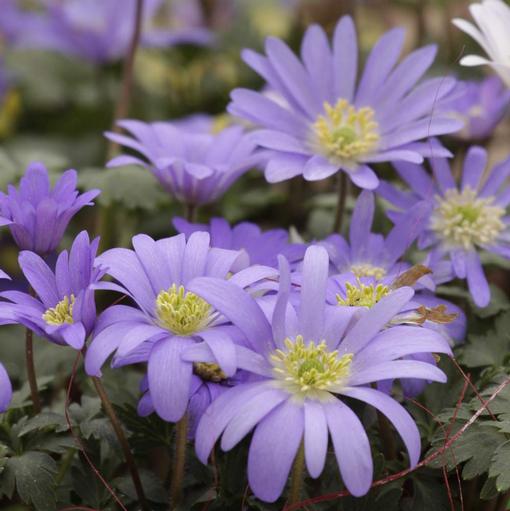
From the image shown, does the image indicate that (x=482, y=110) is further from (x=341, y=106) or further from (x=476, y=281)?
(x=476, y=281)

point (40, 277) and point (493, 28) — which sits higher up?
point (493, 28)

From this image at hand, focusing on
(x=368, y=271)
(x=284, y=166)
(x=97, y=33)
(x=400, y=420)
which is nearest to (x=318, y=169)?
(x=284, y=166)

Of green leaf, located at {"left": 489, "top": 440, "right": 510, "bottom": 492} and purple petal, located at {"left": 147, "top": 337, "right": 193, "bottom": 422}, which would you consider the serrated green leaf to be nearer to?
purple petal, located at {"left": 147, "top": 337, "right": 193, "bottom": 422}

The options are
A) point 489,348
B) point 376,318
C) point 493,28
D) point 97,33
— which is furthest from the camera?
point 97,33

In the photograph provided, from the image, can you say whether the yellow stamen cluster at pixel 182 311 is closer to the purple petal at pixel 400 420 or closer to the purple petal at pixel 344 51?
the purple petal at pixel 400 420

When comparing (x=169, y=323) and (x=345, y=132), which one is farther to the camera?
(x=345, y=132)

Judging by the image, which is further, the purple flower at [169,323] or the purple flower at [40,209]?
the purple flower at [40,209]

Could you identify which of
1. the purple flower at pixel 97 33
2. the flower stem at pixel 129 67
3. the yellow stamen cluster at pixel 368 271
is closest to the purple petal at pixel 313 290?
the yellow stamen cluster at pixel 368 271
